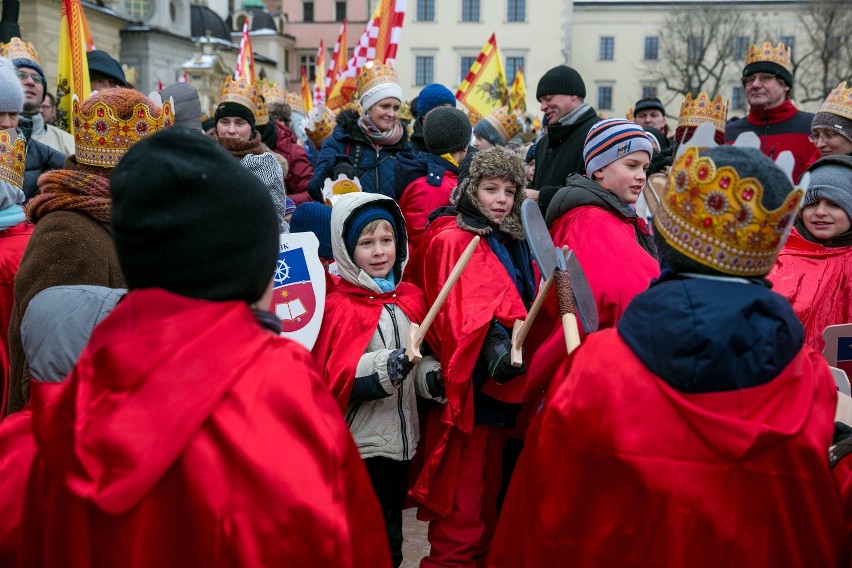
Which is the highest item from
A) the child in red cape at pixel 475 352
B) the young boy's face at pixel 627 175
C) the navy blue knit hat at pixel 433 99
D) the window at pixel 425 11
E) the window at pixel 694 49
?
the window at pixel 425 11

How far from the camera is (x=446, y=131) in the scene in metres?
5.93

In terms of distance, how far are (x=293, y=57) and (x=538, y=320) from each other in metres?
73.8

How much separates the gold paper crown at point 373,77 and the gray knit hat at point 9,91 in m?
2.72

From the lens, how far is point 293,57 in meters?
74.1

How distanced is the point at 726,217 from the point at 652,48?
206 feet

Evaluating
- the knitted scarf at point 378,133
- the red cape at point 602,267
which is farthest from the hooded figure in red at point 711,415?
the knitted scarf at point 378,133

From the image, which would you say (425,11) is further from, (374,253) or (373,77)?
(374,253)

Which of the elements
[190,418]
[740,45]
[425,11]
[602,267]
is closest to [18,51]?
[602,267]

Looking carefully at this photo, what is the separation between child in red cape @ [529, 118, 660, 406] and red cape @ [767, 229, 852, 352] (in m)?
0.84

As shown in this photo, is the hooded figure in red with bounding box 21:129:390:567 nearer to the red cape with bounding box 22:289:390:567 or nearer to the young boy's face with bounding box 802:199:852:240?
the red cape with bounding box 22:289:390:567

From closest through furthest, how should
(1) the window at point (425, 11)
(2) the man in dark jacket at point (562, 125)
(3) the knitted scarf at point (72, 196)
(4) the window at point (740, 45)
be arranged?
1. (3) the knitted scarf at point (72, 196)
2. (2) the man in dark jacket at point (562, 125)
3. (4) the window at point (740, 45)
4. (1) the window at point (425, 11)

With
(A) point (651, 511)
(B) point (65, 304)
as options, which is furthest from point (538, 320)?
(B) point (65, 304)

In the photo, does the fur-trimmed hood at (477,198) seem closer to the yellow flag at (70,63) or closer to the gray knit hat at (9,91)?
the gray knit hat at (9,91)

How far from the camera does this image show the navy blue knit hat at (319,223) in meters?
4.66
